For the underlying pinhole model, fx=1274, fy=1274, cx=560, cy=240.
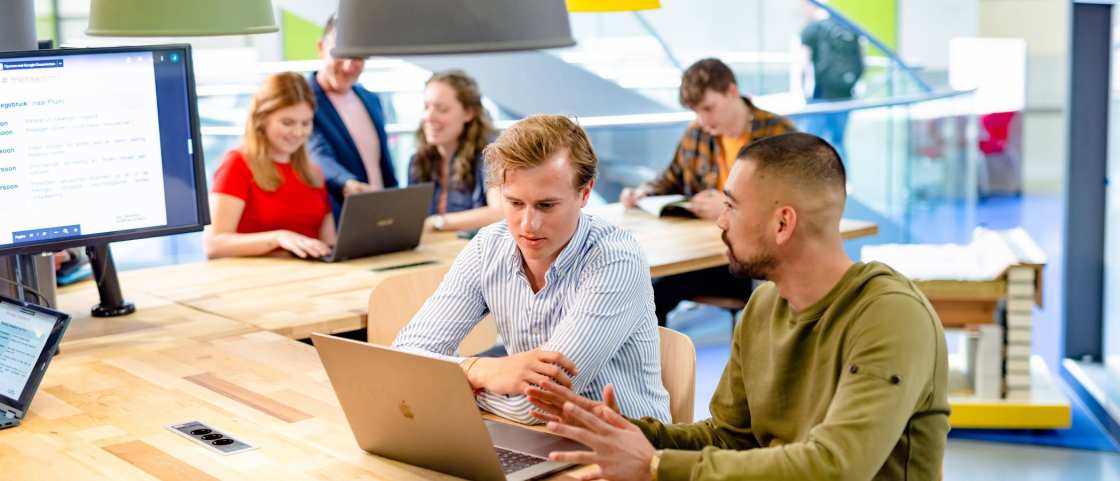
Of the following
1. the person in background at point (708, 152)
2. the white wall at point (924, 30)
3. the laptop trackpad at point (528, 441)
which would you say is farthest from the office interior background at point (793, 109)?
the laptop trackpad at point (528, 441)

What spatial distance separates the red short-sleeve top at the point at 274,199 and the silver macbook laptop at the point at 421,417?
209 cm

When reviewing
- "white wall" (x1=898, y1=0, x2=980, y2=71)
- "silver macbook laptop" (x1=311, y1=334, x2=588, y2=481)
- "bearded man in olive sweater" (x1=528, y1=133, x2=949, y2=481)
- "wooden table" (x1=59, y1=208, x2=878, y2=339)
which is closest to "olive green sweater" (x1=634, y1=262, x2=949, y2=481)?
"bearded man in olive sweater" (x1=528, y1=133, x2=949, y2=481)

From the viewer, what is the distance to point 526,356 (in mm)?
2322

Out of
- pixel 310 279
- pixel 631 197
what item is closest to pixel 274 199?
pixel 310 279

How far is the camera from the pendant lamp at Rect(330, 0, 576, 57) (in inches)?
88.0

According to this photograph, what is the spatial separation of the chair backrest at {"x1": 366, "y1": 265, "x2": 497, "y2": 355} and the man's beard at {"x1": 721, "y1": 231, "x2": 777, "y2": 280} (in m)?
1.19

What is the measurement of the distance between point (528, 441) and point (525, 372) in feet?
0.55

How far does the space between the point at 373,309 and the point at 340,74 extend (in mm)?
2020

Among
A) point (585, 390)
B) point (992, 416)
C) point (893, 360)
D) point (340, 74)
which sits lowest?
point (992, 416)

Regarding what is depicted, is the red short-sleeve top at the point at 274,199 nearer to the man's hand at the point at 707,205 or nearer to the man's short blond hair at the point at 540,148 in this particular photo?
the man's hand at the point at 707,205

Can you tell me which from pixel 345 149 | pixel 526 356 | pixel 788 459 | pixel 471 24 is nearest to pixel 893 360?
pixel 788 459

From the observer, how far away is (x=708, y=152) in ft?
16.0

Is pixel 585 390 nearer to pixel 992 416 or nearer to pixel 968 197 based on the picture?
pixel 992 416

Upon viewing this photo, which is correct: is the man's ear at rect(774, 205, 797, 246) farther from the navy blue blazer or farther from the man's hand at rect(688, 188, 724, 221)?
the navy blue blazer
